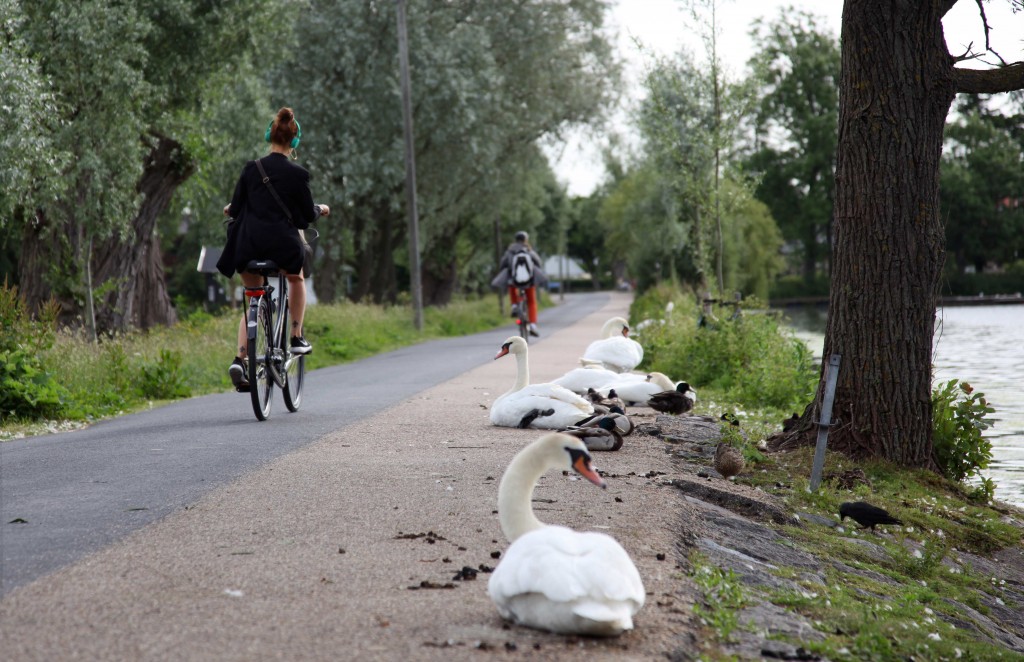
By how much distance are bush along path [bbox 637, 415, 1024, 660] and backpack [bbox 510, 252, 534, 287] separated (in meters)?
9.46

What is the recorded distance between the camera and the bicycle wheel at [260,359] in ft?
30.8

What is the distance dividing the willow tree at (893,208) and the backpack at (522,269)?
10824 mm

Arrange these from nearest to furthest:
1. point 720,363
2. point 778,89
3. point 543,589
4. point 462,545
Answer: point 543,589, point 462,545, point 720,363, point 778,89

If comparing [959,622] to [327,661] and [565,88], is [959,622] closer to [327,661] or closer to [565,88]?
[327,661]

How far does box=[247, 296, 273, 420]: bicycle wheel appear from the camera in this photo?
9391 mm

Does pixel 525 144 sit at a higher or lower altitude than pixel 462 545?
higher

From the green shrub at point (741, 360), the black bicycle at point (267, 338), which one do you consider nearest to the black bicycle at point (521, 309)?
the green shrub at point (741, 360)

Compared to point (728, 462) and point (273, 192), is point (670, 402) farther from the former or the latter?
point (273, 192)

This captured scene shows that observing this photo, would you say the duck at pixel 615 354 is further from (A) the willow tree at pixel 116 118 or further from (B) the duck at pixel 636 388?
(A) the willow tree at pixel 116 118

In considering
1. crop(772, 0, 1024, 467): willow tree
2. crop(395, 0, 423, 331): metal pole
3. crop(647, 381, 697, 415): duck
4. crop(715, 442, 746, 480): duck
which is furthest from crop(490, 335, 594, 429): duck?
crop(395, 0, 423, 331): metal pole

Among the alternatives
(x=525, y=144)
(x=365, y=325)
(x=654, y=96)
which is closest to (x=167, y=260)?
(x=525, y=144)

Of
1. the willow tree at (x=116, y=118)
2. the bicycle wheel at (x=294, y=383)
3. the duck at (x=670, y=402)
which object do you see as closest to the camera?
the bicycle wheel at (x=294, y=383)

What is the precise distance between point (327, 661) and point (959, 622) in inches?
155

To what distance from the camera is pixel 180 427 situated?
9.98 m
